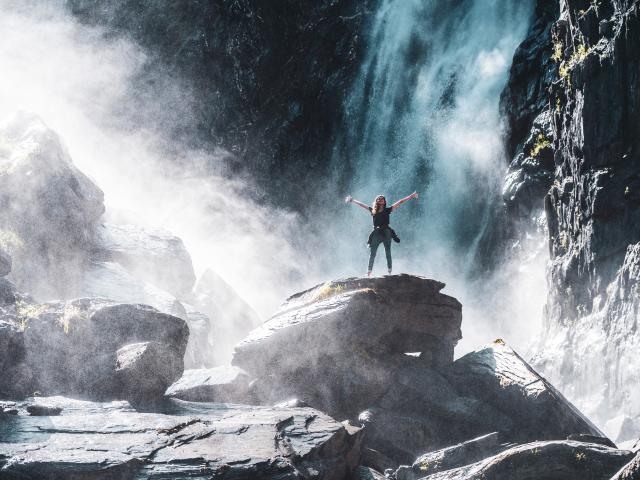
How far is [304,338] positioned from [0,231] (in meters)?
10.3

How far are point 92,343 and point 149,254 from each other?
11.8 m

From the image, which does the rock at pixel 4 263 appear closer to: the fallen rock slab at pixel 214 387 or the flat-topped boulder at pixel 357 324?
the fallen rock slab at pixel 214 387

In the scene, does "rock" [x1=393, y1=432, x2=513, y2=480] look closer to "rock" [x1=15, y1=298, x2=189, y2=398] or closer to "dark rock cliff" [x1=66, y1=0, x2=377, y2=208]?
"rock" [x1=15, y1=298, x2=189, y2=398]

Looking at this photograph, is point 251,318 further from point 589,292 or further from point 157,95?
point 157,95

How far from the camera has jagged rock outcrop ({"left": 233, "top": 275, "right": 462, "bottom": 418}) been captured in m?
12.2

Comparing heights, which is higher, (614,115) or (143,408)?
(614,115)

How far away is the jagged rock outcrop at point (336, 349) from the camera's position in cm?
1218


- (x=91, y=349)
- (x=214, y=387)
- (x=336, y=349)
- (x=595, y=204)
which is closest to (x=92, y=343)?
(x=91, y=349)

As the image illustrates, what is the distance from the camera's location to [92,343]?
1083 cm

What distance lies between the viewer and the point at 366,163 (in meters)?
35.5

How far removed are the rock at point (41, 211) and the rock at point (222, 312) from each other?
6380 mm

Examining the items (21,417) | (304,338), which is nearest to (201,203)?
(304,338)

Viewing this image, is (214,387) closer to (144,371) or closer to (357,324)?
(144,371)

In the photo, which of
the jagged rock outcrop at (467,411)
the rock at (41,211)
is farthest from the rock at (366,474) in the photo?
the rock at (41,211)
